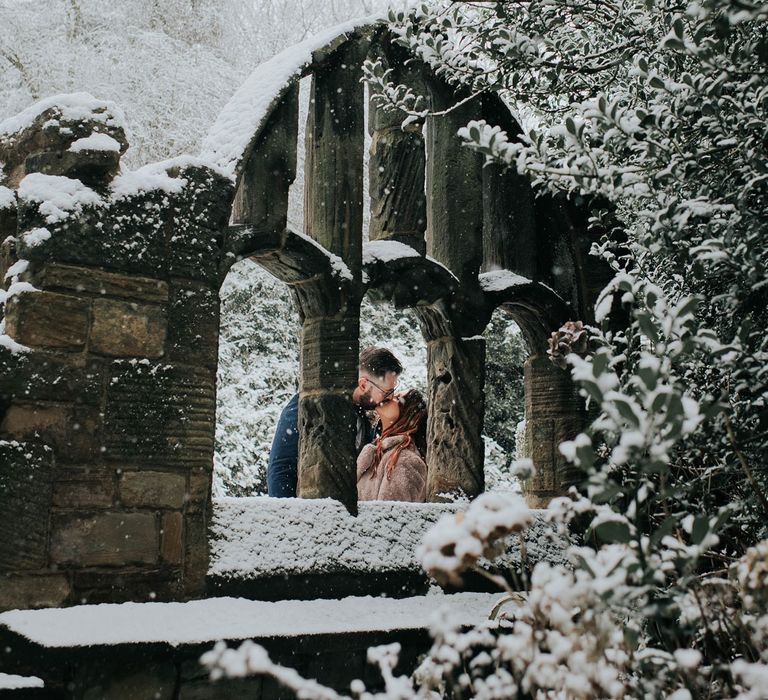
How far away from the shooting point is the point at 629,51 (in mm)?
2615

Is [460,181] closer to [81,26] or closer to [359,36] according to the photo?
[359,36]

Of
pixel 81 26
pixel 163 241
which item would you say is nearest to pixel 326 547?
pixel 163 241

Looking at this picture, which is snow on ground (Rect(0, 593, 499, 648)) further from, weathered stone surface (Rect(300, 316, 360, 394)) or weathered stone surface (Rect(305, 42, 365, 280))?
weathered stone surface (Rect(305, 42, 365, 280))

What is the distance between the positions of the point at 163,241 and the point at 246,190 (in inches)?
16.5

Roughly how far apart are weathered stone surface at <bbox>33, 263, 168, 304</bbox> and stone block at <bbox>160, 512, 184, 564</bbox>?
637mm

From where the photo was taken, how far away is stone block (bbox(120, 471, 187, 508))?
2676 millimetres

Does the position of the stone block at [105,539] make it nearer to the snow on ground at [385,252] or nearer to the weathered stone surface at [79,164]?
the weathered stone surface at [79,164]

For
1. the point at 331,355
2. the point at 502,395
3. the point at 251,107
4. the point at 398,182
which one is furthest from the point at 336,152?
the point at 502,395

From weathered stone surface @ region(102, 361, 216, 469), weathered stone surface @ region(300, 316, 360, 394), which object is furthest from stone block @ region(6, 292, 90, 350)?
weathered stone surface @ region(300, 316, 360, 394)

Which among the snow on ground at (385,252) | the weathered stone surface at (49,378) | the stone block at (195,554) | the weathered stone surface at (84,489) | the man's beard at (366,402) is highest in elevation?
the snow on ground at (385,252)

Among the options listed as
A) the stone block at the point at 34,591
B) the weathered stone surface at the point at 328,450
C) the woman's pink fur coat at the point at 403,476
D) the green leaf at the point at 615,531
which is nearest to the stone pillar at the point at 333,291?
the weathered stone surface at the point at 328,450

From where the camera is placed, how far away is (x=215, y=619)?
8.37 feet

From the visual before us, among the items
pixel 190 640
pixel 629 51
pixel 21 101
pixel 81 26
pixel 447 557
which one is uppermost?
pixel 81 26

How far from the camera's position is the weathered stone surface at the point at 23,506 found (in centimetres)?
248
